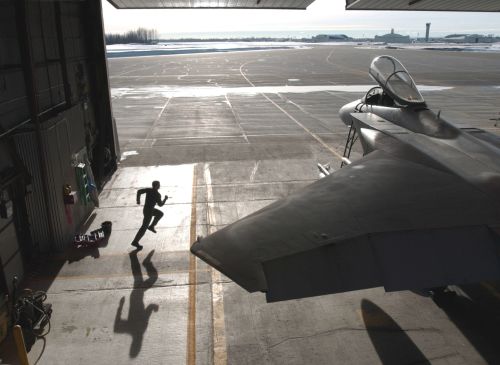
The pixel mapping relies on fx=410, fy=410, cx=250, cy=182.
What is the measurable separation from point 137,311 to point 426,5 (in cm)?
2211

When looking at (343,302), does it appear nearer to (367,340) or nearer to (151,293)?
(367,340)

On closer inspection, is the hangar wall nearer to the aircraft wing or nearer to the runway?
the runway

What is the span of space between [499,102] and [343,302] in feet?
101

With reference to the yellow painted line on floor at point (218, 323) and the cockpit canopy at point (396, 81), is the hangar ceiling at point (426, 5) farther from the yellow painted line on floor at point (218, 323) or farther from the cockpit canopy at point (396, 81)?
the yellow painted line on floor at point (218, 323)

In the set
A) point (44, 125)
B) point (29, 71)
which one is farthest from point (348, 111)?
point (29, 71)

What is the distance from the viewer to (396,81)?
38.8ft

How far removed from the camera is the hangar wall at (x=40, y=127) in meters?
8.40

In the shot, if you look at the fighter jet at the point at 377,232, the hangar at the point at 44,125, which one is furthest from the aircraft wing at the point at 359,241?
the hangar at the point at 44,125

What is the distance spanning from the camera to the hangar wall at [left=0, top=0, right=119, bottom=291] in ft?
27.6

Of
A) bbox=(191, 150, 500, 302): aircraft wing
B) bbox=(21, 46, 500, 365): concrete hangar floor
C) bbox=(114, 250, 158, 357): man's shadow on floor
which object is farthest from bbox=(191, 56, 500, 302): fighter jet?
bbox=(114, 250, 158, 357): man's shadow on floor

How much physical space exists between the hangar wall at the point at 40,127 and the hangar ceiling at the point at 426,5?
45.5 feet

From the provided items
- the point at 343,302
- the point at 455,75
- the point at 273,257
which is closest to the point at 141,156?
the point at 343,302

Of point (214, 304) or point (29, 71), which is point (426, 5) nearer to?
point (29, 71)

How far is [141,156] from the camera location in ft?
59.4
